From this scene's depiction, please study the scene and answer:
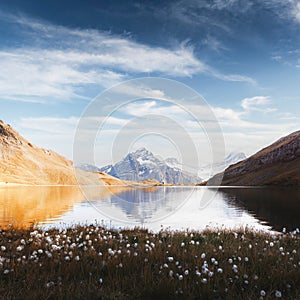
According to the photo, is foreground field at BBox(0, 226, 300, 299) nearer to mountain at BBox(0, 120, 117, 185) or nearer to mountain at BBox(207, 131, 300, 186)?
mountain at BBox(207, 131, 300, 186)

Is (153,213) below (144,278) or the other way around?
below

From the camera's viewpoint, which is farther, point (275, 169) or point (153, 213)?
point (275, 169)

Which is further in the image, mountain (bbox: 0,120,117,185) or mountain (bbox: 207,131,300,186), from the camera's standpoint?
mountain (bbox: 0,120,117,185)

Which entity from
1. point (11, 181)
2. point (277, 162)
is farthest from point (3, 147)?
point (277, 162)

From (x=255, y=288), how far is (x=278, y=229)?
18.9 metres

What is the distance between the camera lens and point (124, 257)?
8.54 meters

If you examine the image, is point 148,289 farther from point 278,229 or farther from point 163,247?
point 278,229

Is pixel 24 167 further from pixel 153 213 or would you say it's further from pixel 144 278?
pixel 144 278

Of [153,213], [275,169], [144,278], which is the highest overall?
[275,169]

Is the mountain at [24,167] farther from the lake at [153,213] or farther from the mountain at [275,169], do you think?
the lake at [153,213]

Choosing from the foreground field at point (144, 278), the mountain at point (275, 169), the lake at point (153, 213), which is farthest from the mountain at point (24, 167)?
the foreground field at point (144, 278)

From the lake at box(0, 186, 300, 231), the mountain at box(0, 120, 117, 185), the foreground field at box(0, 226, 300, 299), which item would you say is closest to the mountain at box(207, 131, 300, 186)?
the mountain at box(0, 120, 117, 185)

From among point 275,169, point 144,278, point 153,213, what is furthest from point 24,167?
point 144,278

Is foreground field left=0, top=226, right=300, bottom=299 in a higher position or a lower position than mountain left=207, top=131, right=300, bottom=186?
lower
